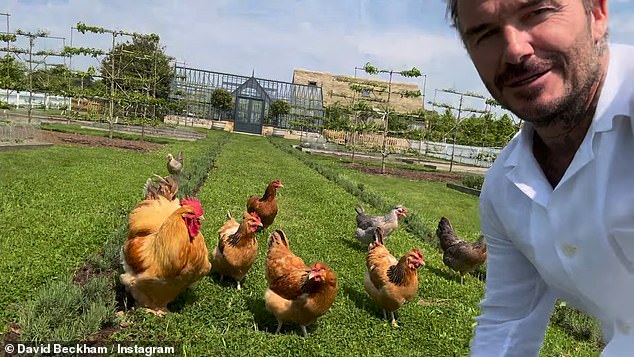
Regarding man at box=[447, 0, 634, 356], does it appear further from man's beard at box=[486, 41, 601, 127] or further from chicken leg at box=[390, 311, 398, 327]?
chicken leg at box=[390, 311, 398, 327]

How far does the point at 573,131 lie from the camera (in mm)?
1389

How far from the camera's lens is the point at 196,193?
424 inches

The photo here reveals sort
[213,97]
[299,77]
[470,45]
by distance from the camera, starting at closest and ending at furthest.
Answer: [470,45] → [213,97] → [299,77]

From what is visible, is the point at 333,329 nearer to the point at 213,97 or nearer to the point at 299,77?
the point at 213,97

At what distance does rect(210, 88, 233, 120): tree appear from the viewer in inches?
1929

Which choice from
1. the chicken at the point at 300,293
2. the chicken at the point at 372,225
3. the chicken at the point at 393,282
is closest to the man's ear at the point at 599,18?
the chicken at the point at 300,293

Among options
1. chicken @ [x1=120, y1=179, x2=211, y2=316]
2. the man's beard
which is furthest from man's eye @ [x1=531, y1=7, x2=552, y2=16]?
chicken @ [x1=120, y1=179, x2=211, y2=316]

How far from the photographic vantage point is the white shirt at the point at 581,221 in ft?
4.11

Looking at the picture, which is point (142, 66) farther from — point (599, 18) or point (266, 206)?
point (599, 18)

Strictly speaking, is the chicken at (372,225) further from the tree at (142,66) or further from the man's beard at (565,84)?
the tree at (142,66)

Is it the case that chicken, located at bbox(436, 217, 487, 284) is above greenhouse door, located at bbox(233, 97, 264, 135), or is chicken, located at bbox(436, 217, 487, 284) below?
below

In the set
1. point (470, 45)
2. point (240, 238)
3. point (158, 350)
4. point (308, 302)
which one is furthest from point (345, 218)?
point (470, 45)

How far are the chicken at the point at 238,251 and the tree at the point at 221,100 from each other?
4480cm

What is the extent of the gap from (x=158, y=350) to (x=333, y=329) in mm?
1735
